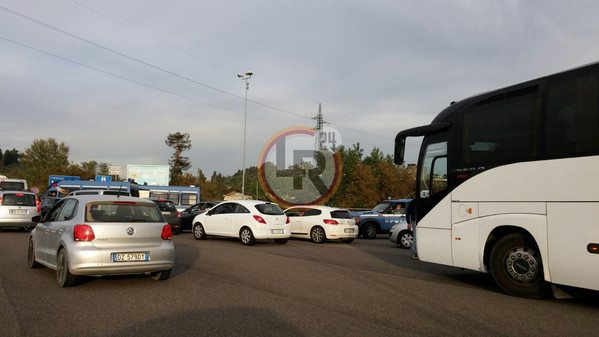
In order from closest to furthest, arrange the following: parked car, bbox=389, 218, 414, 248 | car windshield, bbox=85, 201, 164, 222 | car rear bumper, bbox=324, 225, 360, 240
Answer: car windshield, bbox=85, 201, 164, 222 < parked car, bbox=389, 218, 414, 248 < car rear bumper, bbox=324, 225, 360, 240

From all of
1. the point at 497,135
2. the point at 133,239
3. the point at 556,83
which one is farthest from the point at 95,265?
the point at 556,83


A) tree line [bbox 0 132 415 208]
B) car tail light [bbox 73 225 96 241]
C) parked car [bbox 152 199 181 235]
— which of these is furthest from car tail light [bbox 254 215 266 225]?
tree line [bbox 0 132 415 208]

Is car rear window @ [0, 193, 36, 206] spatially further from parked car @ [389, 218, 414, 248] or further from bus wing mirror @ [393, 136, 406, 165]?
bus wing mirror @ [393, 136, 406, 165]

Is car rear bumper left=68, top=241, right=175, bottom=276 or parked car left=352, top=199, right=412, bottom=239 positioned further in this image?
parked car left=352, top=199, right=412, bottom=239

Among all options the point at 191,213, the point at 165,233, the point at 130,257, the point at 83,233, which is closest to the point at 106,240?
Result: the point at 83,233

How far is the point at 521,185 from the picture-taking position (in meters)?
7.14

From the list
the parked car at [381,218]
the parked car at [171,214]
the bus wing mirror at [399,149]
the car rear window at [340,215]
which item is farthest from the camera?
the parked car at [381,218]

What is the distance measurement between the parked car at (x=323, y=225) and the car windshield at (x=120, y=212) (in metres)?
9.98

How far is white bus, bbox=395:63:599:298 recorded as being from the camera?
642 cm

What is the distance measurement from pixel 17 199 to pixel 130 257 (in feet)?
45.3

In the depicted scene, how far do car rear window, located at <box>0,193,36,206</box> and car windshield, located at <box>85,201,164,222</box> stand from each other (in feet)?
43.1

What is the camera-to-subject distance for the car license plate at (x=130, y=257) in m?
7.32

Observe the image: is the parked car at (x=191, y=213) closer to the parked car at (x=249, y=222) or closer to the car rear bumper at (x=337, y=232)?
the parked car at (x=249, y=222)

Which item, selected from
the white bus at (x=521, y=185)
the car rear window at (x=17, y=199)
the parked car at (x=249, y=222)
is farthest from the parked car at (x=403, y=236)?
the car rear window at (x=17, y=199)
